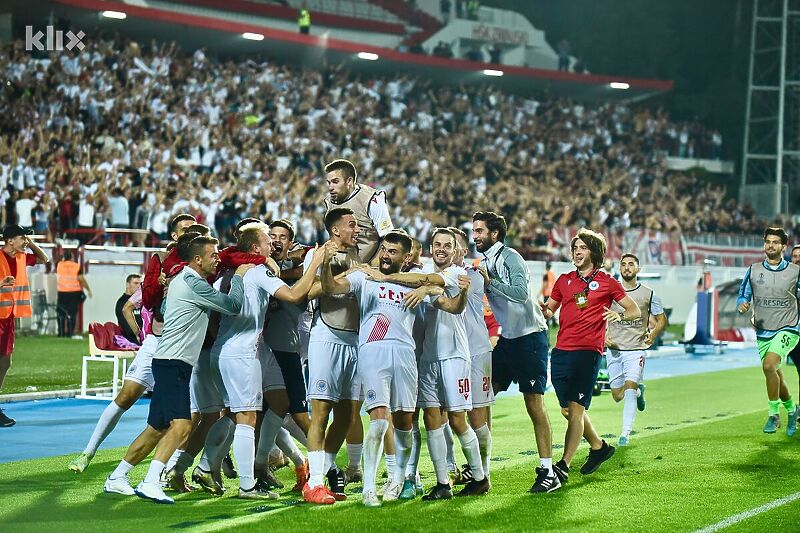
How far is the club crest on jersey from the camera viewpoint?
840 cm

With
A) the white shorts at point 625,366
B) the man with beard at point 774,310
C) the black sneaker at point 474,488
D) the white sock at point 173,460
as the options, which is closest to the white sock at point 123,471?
the white sock at point 173,460

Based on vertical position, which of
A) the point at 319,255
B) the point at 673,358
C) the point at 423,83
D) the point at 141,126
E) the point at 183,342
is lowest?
the point at 673,358

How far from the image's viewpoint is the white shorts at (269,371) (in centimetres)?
914

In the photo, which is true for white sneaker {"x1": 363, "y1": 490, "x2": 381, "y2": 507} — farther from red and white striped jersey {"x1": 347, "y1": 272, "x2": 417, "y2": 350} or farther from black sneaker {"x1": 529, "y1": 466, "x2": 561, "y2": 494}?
black sneaker {"x1": 529, "y1": 466, "x2": 561, "y2": 494}

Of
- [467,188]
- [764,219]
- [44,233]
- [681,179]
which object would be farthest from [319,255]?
[764,219]

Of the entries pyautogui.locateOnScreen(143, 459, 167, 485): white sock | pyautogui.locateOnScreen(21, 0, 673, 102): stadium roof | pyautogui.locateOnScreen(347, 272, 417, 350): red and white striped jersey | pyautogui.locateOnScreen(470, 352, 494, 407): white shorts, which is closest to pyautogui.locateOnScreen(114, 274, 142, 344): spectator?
pyautogui.locateOnScreen(143, 459, 167, 485): white sock

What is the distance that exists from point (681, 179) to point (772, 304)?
3241 cm

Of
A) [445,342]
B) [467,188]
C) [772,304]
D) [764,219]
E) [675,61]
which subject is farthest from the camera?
[675,61]

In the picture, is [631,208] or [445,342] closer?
[445,342]

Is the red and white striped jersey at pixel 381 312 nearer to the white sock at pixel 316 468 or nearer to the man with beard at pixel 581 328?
the white sock at pixel 316 468

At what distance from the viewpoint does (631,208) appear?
130ft

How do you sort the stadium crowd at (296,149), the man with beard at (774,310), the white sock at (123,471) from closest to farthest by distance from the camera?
the white sock at (123,471), the man with beard at (774,310), the stadium crowd at (296,149)

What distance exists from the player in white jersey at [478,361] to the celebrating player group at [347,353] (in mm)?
14

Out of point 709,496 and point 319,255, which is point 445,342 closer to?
point 319,255
